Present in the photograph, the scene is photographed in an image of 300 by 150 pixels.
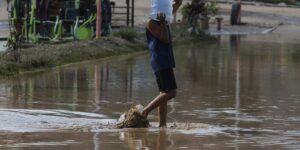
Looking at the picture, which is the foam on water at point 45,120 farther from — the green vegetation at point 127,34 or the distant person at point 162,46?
the green vegetation at point 127,34

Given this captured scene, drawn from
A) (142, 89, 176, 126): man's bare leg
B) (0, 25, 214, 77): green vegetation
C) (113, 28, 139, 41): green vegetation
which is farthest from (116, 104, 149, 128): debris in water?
(113, 28, 139, 41): green vegetation

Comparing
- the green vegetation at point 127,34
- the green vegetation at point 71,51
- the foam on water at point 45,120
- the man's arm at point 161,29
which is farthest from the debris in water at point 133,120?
the green vegetation at point 127,34

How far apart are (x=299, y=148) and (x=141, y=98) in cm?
470

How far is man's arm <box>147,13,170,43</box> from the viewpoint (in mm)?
9180

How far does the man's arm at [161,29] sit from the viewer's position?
30.1 feet

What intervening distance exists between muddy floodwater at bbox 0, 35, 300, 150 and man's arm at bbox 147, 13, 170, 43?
104 cm

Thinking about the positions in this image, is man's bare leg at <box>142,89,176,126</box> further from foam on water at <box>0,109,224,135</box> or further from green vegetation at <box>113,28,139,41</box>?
green vegetation at <box>113,28,139,41</box>

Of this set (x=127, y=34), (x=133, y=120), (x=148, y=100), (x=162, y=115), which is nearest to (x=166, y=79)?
(x=162, y=115)

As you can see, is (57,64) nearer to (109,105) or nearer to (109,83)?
(109,83)

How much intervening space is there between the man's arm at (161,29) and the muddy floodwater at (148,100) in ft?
3.42

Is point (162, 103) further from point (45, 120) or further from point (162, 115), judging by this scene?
point (45, 120)

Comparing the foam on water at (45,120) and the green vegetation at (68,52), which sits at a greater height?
the foam on water at (45,120)

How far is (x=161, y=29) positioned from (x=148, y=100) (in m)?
3.26

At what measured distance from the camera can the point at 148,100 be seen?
12320mm
